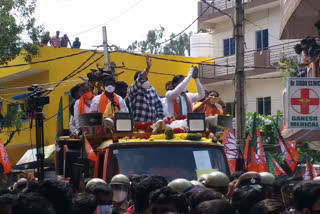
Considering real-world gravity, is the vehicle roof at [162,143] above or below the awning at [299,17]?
below

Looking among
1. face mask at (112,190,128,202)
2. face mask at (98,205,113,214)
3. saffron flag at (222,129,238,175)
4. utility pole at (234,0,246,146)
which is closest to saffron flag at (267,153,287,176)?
saffron flag at (222,129,238,175)

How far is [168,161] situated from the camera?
29.3 feet

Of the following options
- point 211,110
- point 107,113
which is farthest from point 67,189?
point 211,110

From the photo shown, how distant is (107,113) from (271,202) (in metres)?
5.75

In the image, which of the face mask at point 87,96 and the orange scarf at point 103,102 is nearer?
the orange scarf at point 103,102

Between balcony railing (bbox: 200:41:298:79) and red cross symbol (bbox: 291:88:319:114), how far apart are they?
1240 centimetres

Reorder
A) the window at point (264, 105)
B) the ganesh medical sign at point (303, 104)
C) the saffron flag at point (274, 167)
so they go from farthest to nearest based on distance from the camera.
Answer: the window at point (264, 105) → the ganesh medical sign at point (303, 104) → the saffron flag at point (274, 167)

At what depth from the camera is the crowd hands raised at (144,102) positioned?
34.7 ft

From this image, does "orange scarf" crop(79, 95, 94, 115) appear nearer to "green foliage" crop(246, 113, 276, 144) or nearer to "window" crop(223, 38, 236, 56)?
"green foliage" crop(246, 113, 276, 144)

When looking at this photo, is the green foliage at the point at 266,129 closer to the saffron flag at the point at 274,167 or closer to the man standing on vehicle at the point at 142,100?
the saffron flag at the point at 274,167

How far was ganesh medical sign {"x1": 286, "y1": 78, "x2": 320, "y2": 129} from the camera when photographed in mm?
12094

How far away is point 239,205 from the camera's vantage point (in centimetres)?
561

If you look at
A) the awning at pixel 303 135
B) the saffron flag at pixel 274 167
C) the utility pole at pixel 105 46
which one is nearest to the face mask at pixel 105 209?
the saffron flag at pixel 274 167

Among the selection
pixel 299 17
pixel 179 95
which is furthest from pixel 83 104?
pixel 299 17
